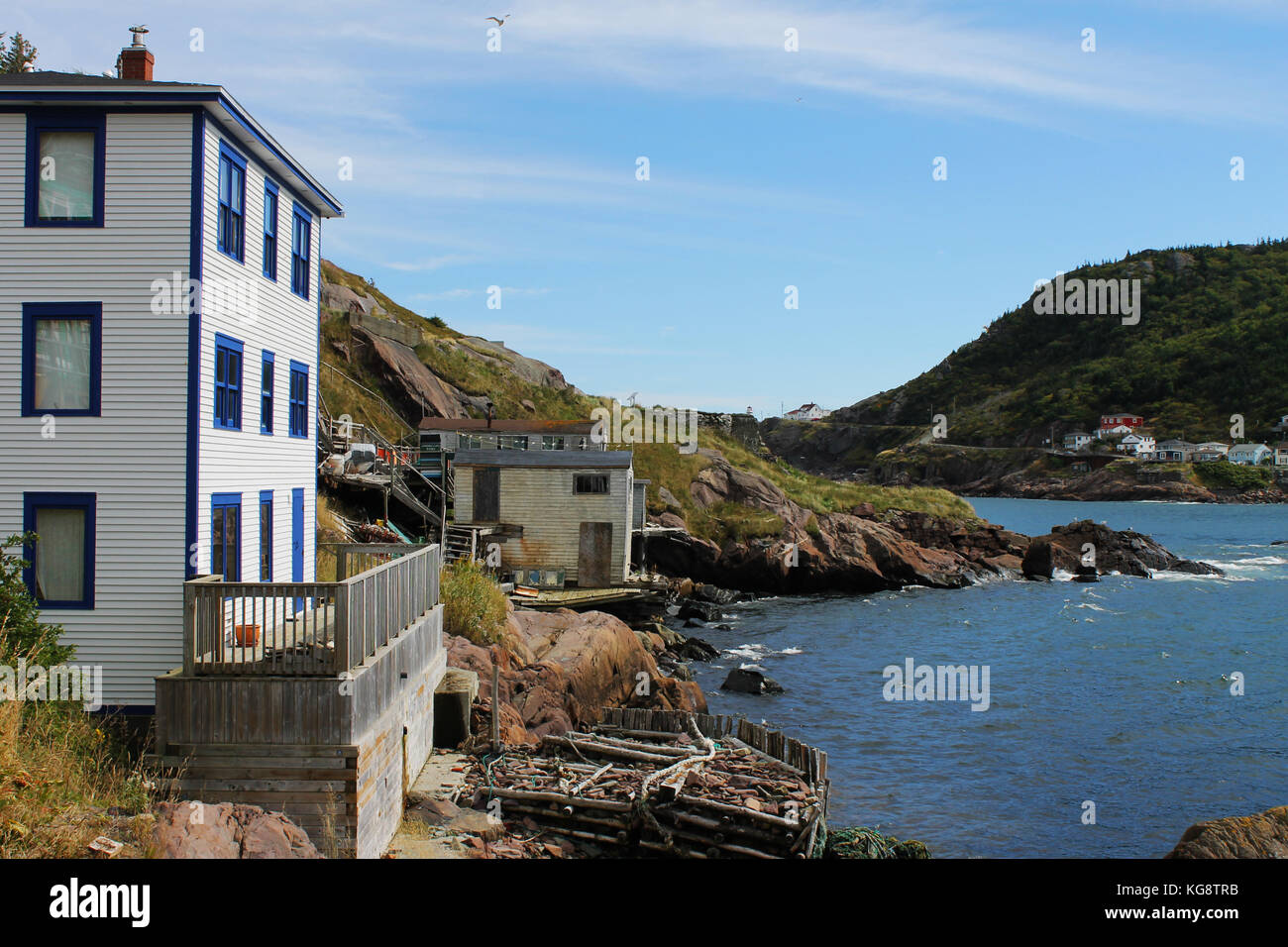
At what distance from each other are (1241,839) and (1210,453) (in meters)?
168

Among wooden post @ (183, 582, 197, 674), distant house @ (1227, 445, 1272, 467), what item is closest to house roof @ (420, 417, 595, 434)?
wooden post @ (183, 582, 197, 674)

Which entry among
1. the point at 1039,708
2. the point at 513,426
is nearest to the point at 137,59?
the point at 513,426

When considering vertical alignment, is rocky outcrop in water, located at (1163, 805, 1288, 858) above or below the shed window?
below

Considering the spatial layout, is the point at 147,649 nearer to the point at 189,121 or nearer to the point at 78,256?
the point at 78,256

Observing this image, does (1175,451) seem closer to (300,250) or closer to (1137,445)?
(1137,445)

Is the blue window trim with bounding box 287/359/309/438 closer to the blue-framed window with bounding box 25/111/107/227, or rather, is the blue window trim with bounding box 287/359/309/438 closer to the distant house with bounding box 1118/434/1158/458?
the blue-framed window with bounding box 25/111/107/227

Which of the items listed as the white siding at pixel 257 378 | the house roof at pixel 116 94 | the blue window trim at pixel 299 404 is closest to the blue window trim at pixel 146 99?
the house roof at pixel 116 94

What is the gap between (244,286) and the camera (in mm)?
17859

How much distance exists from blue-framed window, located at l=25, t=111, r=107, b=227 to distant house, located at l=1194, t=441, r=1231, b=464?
169939 millimetres

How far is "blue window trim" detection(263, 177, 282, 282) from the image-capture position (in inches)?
749

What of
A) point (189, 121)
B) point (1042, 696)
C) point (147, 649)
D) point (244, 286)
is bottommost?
point (1042, 696)

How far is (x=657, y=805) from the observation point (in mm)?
15688
